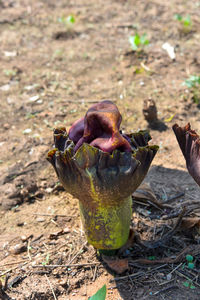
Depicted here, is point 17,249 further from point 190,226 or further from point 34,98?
point 34,98

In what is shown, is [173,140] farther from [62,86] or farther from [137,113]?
[62,86]

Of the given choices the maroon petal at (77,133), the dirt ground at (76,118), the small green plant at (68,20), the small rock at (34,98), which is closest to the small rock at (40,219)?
the dirt ground at (76,118)

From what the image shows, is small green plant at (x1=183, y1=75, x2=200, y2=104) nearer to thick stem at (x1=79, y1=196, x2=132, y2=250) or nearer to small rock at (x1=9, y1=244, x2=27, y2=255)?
thick stem at (x1=79, y1=196, x2=132, y2=250)

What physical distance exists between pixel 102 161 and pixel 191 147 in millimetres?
528

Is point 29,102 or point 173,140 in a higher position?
point 29,102

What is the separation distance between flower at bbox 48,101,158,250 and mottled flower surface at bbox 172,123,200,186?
177 millimetres

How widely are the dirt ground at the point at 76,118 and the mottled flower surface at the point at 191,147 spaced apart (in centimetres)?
62

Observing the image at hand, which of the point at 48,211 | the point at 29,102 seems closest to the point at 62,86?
the point at 29,102

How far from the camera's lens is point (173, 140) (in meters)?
3.52

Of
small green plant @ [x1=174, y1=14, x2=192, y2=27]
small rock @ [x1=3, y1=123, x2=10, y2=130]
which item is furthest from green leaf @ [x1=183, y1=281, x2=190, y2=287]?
small green plant @ [x1=174, y1=14, x2=192, y2=27]

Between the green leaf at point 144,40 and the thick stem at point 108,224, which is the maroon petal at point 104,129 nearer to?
the thick stem at point 108,224

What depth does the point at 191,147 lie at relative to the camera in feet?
6.71

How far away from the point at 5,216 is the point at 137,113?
5.72 feet

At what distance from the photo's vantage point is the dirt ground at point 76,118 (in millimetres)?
2344
